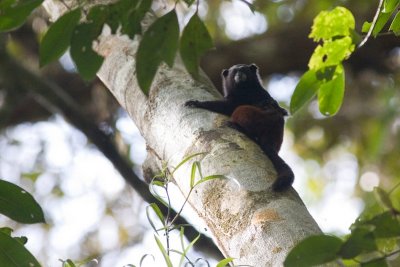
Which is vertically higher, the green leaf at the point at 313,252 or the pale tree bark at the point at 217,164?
the green leaf at the point at 313,252

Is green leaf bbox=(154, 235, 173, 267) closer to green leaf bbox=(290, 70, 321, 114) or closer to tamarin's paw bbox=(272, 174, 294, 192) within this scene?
tamarin's paw bbox=(272, 174, 294, 192)

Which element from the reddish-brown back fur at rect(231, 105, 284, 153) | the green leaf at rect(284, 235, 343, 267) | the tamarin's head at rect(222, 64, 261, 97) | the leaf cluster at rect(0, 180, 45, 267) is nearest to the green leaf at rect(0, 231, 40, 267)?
the leaf cluster at rect(0, 180, 45, 267)

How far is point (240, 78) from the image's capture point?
17.6 feet

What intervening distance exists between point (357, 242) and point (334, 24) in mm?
669

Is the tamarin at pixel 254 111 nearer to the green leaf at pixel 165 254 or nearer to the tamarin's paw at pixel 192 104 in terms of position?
the tamarin's paw at pixel 192 104

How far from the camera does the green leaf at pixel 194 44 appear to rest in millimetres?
1569

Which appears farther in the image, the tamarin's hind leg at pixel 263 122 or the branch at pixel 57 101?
the branch at pixel 57 101

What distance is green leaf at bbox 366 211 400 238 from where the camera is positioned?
4.08 feet

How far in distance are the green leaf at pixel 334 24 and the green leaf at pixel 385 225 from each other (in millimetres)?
604

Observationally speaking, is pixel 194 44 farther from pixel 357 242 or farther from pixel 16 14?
pixel 357 242

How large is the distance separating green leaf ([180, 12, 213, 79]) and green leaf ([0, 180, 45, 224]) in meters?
0.54

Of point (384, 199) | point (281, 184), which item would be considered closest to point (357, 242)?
point (384, 199)

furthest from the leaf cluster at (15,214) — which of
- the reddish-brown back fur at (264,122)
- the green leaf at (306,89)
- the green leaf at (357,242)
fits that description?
the reddish-brown back fur at (264,122)

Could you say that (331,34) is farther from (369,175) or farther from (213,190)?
(369,175)
